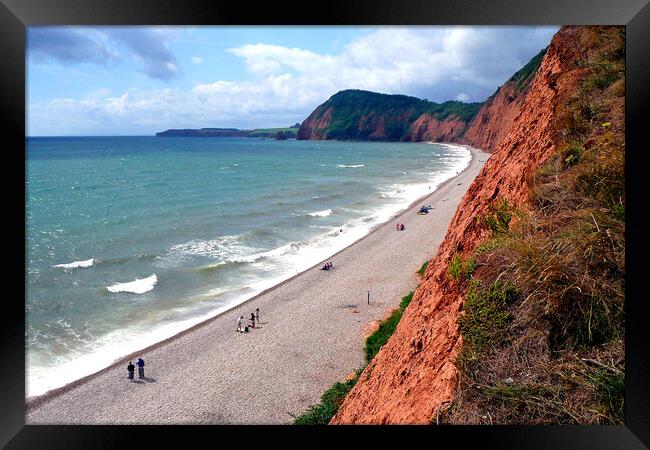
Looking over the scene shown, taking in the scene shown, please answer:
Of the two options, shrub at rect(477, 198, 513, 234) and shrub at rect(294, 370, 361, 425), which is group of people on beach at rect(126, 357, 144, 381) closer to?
shrub at rect(294, 370, 361, 425)

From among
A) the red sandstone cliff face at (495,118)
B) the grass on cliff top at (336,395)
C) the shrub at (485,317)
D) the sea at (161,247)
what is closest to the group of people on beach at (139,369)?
the sea at (161,247)

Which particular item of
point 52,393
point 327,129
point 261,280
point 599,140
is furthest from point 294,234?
point 327,129

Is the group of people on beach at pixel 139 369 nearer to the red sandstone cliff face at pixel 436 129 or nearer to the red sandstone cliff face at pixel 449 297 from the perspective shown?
the red sandstone cliff face at pixel 449 297

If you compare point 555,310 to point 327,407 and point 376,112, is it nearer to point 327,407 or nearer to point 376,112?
point 327,407

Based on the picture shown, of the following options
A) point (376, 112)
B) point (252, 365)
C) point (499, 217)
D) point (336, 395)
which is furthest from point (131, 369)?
A: point (376, 112)
